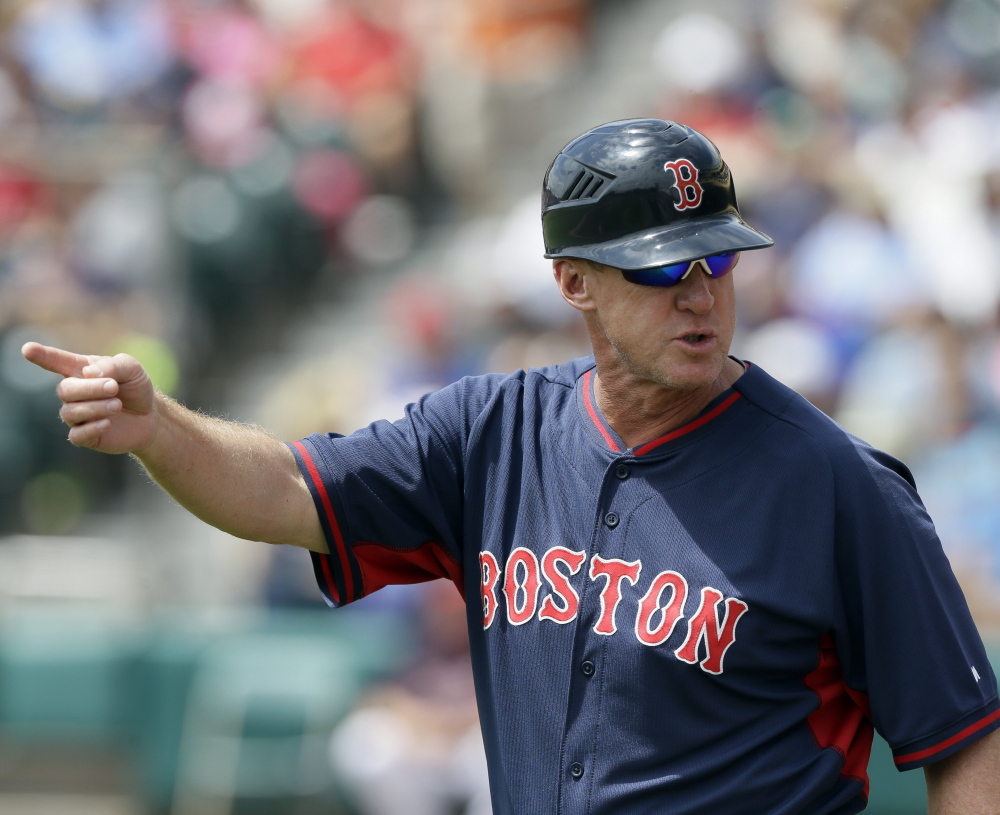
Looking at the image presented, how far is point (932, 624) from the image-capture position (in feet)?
6.88

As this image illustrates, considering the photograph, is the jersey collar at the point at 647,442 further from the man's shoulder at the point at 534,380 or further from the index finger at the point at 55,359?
the index finger at the point at 55,359

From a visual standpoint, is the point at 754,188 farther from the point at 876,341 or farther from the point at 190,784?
the point at 190,784

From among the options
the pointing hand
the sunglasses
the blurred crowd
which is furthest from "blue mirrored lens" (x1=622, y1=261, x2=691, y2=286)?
the blurred crowd

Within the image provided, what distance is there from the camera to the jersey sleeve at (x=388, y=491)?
8.07 ft

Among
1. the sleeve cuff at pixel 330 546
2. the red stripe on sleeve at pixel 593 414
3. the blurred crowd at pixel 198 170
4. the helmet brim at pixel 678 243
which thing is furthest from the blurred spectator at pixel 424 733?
the helmet brim at pixel 678 243

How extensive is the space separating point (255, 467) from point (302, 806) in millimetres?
3907

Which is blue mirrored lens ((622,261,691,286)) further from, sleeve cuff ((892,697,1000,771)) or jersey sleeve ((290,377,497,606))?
sleeve cuff ((892,697,1000,771))

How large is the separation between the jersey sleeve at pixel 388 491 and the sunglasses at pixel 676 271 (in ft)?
1.54

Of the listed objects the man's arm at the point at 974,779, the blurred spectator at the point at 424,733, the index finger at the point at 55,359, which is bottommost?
the blurred spectator at the point at 424,733

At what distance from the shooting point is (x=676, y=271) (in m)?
2.20

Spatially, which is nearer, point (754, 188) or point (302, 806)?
point (302, 806)

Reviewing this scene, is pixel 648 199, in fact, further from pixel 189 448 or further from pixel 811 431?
pixel 189 448

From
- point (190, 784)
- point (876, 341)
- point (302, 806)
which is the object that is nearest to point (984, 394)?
point (876, 341)

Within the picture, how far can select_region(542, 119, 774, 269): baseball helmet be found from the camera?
2205 mm
